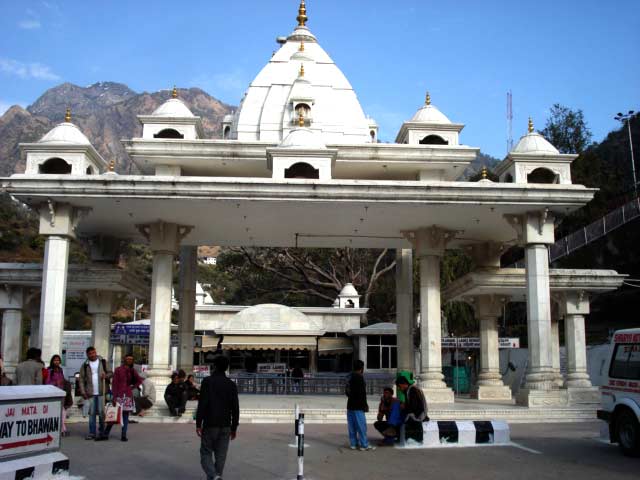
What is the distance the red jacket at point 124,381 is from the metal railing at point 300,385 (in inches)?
447

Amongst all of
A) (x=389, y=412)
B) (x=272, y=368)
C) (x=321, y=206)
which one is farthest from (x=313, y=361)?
(x=389, y=412)

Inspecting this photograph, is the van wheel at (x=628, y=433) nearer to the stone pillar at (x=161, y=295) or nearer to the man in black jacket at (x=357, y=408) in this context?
the man in black jacket at (x=357, y=408)

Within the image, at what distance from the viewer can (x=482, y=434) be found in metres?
12.1

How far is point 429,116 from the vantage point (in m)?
23.0

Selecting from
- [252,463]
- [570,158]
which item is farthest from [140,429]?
[570,158]

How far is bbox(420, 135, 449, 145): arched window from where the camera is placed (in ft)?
74.7

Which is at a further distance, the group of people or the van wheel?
the group of people

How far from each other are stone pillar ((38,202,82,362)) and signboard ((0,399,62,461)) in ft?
30.0

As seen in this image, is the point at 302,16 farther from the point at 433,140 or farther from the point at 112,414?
the point at 112,414

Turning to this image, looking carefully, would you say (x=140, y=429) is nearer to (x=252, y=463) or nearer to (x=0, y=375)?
(x=0, y=375)

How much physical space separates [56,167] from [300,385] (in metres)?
11.3

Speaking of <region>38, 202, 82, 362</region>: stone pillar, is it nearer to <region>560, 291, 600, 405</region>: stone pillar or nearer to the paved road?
the paved road

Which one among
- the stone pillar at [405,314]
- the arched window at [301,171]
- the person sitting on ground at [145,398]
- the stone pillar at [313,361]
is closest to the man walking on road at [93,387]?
the person sitting on ground at [145,398]

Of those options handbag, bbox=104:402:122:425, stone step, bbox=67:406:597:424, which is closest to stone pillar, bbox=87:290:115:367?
stone step, bbox=67:406:597:424
